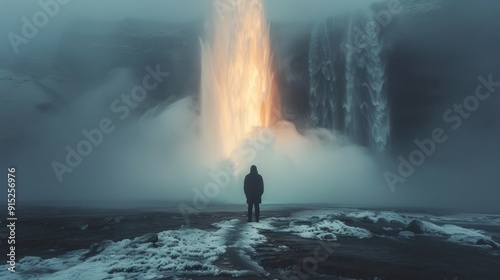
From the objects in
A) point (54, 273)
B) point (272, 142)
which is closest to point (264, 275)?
point (54, 273)

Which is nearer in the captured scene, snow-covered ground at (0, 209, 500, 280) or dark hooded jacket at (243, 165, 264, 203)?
snow-covered ground at (0, 209, 500, 280)

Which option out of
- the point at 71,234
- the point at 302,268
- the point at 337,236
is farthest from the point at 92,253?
the point at 337,236

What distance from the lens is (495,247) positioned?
37.9ft

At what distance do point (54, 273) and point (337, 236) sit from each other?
31.2 ft

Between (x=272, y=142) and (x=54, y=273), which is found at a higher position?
(x=272, y=142)

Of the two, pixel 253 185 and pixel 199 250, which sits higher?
pixel 253 185

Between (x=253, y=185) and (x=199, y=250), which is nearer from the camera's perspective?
(x=199, y=250)

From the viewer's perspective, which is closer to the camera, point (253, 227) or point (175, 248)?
point (175, 248)

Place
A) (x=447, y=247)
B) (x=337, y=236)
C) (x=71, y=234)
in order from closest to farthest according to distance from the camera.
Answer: (x=447, y=247), (x=337, y=236), (x=71, y=234)

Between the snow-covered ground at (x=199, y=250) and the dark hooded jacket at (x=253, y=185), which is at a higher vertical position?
the dark hooded jacket at (x=253, y=185)

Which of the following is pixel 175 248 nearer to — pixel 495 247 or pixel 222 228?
pixel 222 228

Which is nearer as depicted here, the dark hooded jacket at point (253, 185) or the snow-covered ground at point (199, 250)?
the snow-covered ground at point (199, 250)

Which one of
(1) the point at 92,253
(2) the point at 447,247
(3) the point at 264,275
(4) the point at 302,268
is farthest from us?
(2) the point at 447,247

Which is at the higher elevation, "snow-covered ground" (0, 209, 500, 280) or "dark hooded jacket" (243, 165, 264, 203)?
"dark hooded jacket" (243, 165, 264, 203)
